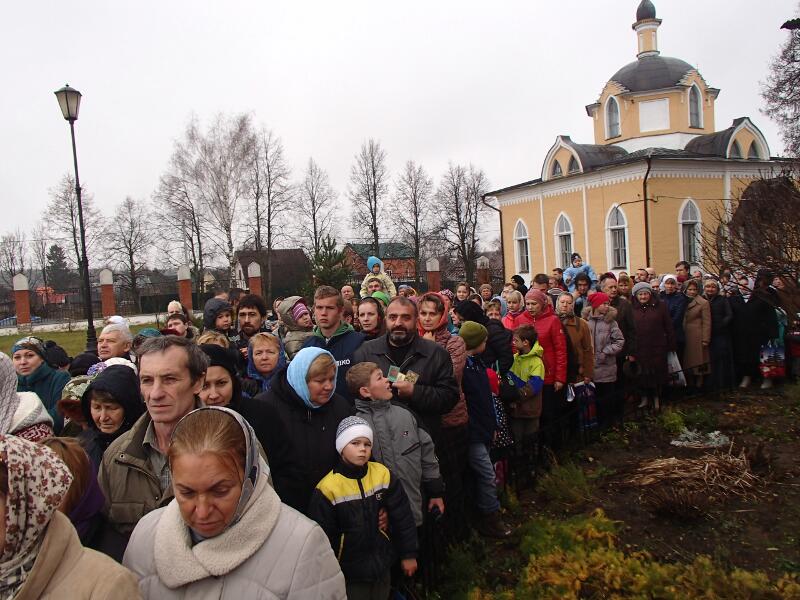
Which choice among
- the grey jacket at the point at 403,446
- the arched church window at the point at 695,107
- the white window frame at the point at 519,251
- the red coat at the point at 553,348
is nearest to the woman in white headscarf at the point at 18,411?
the grey jacket at the point at 403,446

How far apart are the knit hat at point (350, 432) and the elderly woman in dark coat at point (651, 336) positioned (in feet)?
20.1

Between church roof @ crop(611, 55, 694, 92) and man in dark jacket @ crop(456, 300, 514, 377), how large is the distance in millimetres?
28783

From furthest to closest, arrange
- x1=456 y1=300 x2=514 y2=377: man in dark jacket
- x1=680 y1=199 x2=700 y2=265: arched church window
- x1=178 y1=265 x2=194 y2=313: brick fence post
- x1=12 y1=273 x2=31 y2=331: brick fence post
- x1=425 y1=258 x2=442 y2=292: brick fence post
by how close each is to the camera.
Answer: x1=425 y1=258 x2=442 y2=292: brick fence post
x1=178 y1=265 x2=194 y2=313: brick fence post
x1=12 y1=273 x2=31 y2=331: brick fence post
x1=680 y1=199 x2=700 y2=265: arched church window
x1=456 y1=300 x2=514 y2=377: man in dark jacket

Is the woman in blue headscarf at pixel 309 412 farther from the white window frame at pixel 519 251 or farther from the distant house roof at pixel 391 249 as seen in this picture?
the distant house roof at pixel 391 249

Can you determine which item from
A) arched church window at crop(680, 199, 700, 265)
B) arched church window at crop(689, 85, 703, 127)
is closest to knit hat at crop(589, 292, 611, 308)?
arched church window at crop(680, 199, 700, 265)

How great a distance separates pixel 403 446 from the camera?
3.52m

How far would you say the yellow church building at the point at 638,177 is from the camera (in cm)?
2539

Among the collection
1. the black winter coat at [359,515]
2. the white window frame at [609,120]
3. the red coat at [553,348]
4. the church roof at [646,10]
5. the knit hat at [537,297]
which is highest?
the church roof at [646,10]

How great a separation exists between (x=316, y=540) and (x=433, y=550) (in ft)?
8.01

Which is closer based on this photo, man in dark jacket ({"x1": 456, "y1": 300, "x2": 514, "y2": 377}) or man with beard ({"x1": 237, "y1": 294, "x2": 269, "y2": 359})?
man in dark jacket ({"x1": 456, "y1": 300, "x2": 514, "y2": 377})

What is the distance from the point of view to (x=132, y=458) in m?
2.34

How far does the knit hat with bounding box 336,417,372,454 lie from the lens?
117 inches

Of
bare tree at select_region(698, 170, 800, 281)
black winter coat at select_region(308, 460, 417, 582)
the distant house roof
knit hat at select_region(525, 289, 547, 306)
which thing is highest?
the distant house roof

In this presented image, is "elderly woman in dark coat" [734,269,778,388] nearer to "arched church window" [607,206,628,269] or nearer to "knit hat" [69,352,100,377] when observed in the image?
"knit hat" [69,352,100,377]
